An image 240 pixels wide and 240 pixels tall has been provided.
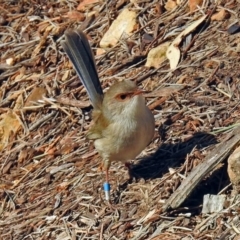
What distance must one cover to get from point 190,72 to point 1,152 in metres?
2.24

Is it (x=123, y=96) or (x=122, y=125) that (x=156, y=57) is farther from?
(x=122, y=125)

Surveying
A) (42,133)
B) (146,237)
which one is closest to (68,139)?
(42,133)

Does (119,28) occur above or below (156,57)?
above

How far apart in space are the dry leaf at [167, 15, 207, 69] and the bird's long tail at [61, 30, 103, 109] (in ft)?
2.72

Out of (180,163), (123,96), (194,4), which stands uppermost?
(123,96)

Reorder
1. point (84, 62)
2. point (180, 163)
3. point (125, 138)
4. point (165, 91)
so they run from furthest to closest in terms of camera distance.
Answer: point (84, 62), point (165, 91), point (125, 138), point (180, 163)

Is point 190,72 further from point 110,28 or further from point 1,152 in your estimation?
point 1,152

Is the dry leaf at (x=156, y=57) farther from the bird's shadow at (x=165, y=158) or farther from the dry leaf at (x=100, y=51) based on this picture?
the bird's shadow at (x=165, y=158)

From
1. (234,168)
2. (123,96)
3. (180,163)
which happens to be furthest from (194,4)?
(234,168)

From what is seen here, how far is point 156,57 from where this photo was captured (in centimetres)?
845

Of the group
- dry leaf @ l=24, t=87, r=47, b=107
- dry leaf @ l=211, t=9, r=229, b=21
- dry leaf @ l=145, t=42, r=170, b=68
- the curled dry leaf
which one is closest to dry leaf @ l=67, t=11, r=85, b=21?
dry leaf @ l=24, t=87, r=47, b=107

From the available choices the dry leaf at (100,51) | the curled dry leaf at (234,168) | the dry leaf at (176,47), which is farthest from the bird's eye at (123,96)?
the dry leaf at (100,51)

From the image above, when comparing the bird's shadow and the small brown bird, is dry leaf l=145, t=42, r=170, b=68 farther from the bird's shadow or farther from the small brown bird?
the bird's shadow

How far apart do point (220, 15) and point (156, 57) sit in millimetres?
839
